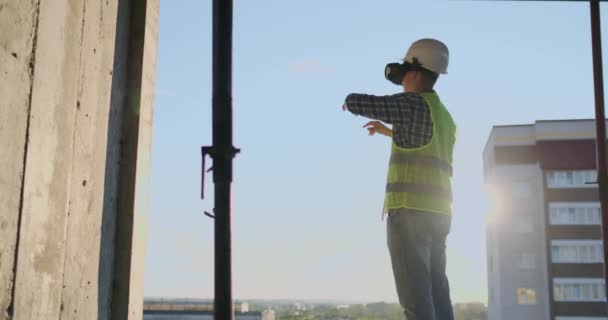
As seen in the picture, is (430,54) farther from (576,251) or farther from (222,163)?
(576,251)

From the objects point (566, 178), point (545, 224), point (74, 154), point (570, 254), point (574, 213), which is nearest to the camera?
point (74, 154)

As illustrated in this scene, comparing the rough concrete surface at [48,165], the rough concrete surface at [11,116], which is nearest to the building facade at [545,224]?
the rough concrete surface at [48,165]

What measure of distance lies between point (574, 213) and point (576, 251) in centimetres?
262

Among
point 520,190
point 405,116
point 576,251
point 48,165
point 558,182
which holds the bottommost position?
point 48,165

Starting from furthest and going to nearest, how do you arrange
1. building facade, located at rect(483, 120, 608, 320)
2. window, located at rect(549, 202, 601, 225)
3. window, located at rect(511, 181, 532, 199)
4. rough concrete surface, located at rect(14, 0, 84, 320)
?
1. window, located at rect(511, 181, 532, 199)
2. window, located at rect(549, 202, 601, 225)
3. building facade, located at rect(483, 120, 608, 320)
4. rough concrete surface, located at rect(14, 0, 84, 320)

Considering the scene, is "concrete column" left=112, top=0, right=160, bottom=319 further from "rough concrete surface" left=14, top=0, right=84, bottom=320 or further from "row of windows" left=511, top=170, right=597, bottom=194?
"row of windows" left=511, top=170, right=597, bottom=194

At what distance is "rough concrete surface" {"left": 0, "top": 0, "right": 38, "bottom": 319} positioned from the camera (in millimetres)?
1733

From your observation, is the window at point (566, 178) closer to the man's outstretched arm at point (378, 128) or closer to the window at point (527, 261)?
the window at point (527, 261)

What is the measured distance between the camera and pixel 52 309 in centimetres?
198

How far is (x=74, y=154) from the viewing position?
2111 mm

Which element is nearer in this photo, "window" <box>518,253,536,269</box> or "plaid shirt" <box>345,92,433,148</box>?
"plaid shirt" <box>345,92,433,148</box>

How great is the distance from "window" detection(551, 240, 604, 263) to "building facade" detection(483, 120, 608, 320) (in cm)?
6

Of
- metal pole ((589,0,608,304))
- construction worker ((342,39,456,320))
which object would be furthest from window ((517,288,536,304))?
construction worker ((342,39,456,320))

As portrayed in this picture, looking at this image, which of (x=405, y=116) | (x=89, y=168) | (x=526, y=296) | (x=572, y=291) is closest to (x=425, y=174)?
(x=405, y=116)
